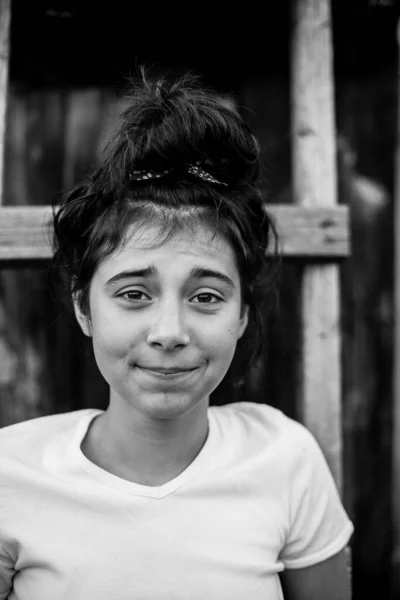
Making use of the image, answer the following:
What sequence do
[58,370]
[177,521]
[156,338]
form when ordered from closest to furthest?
1. [156,338]
2. [177,521]
3. [58,370]

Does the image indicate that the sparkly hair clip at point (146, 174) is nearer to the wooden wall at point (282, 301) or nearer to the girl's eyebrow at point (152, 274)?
the girl's eyebrow at point (152, 274)

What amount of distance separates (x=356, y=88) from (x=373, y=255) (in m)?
0.61

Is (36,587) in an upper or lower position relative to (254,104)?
lower

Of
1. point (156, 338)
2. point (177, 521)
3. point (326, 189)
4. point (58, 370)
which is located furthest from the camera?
point (58, 370)

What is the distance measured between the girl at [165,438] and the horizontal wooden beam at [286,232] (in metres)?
0.15

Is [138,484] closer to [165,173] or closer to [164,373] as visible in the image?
[164,373]

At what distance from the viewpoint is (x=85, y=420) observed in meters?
1.55

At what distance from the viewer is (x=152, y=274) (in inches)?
51.0

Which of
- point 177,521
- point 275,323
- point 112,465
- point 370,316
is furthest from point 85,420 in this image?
point 370,316

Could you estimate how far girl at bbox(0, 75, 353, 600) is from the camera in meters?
1.30

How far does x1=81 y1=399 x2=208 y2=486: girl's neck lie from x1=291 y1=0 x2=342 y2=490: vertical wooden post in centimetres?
43

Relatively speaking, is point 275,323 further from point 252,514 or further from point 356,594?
point 356,594

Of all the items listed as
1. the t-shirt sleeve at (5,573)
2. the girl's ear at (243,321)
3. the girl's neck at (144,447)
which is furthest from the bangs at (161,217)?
the t-shirt sleeve at (5,573)

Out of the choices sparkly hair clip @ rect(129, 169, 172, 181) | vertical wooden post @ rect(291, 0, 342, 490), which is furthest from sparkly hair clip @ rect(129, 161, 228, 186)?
vertical wooden post @ rect(291, 0, 342, 490)
